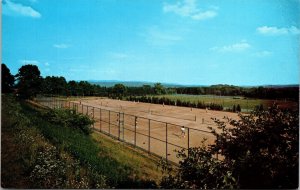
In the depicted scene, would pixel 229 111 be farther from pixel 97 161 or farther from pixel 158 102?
pixel 97 161

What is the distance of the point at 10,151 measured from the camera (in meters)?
9.36

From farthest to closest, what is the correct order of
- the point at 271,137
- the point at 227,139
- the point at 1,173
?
the point at 1,173 → the point at 227,139 → the point at 271,137

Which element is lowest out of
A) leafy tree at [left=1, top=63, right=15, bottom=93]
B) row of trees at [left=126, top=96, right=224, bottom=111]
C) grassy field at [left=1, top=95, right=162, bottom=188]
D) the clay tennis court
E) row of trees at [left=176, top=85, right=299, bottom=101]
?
the clay tennis court

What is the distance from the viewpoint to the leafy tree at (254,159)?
5418 mm

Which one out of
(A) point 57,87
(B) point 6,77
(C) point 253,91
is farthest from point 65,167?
(A) point 57,87

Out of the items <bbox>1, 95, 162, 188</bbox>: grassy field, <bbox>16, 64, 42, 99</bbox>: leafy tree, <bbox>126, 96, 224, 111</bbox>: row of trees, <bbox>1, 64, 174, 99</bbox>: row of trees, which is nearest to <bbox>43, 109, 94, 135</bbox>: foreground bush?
<bbox>1, 95, 162, 188</bbox>: grassy field

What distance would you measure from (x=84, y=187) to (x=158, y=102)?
53.7 meters

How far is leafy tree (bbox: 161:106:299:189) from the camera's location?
542 cm

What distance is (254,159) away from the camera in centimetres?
551

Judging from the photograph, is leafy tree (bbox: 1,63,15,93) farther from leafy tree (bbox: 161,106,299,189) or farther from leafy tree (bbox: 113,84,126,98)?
leafy tree (bbox: 113,84,126,98)

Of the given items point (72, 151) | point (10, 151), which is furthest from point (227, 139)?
point (10, 151)

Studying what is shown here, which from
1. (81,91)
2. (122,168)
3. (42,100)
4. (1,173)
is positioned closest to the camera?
(1,173)

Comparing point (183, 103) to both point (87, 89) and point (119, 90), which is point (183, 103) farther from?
point (119, 90)

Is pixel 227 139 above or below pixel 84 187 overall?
above
